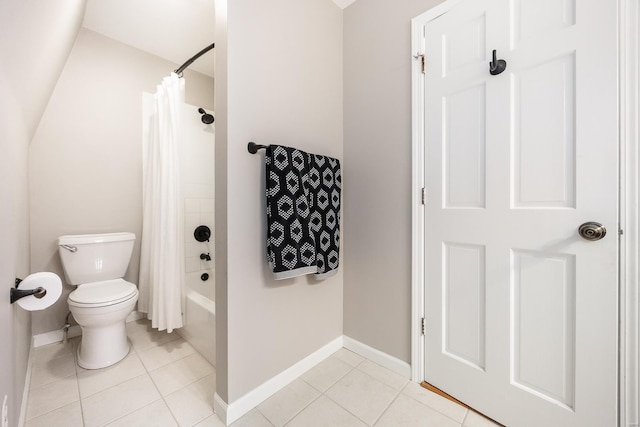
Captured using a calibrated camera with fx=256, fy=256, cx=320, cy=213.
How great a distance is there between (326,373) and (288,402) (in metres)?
0.31

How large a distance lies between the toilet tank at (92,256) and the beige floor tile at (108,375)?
24.2 inches

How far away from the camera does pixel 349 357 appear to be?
5.60 ft

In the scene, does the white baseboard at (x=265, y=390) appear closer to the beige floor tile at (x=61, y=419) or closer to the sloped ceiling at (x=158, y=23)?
the beige floor tile at (x=61, y=419)

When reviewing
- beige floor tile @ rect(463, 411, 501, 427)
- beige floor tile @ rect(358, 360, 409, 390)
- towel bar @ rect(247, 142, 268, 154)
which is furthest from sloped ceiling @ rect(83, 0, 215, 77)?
beige floor tile @ rect(463, 411, 501, 427)

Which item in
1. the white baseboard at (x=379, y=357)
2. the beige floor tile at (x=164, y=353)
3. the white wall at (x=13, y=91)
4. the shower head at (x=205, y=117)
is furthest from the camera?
the shower head at (x=205, y=117)

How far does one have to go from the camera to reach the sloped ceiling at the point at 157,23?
1.77 meters

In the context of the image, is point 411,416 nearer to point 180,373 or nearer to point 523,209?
point 523,209

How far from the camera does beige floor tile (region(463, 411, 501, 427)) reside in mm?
1174

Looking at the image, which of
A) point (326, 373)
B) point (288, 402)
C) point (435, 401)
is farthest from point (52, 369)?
point (435, 401)

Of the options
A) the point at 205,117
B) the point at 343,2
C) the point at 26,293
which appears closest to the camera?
the point at 26,293

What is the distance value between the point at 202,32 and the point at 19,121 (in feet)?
4.55

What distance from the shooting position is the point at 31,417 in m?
1.19

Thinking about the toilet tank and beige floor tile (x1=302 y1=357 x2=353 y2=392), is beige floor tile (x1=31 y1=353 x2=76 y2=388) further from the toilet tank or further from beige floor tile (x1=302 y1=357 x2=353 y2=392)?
beige floor tile (x1=302 y1=357 x2=353 y2=392)

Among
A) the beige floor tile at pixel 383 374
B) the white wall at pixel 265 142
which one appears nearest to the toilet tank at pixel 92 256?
the white wall at pixel 265 142
